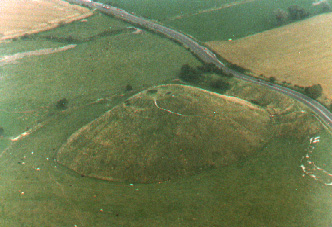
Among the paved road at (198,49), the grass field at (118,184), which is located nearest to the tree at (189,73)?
the grass field at (118,184)

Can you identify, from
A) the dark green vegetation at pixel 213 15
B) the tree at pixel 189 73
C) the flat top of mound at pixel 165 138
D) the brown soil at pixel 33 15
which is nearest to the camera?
Result: the flat top of mound at pixel 165 138

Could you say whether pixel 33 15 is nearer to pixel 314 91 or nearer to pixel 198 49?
pixel 198 49

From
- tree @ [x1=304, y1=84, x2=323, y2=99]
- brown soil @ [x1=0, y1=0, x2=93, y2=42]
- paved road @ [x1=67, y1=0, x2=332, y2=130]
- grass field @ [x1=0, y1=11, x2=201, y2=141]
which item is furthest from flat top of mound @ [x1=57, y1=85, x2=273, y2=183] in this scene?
brown soil @ [x1=0, y1=0, x2=93, y2=42]

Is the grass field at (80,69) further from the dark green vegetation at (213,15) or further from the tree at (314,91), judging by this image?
the tree at (314,91)

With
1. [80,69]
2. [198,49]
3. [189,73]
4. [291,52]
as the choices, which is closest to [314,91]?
[291,52]

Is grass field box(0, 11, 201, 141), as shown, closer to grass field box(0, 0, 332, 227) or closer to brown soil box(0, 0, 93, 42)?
grass field box(0, 0, 332, 227)

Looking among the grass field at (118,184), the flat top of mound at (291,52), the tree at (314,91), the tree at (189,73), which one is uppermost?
the flat top of mound at (291,52)

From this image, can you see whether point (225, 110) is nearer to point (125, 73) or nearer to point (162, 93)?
point (162, 93)
